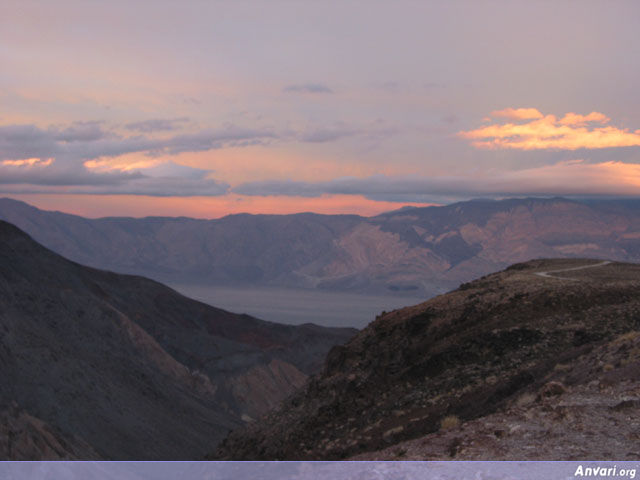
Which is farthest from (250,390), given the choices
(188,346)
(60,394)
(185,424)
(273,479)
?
(273,479)

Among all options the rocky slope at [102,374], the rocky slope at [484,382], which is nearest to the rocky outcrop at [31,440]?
the rocky slope at [102,374]

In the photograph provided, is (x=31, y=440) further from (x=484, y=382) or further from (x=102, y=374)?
(x=484, y=382)

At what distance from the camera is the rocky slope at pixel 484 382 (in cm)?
1134

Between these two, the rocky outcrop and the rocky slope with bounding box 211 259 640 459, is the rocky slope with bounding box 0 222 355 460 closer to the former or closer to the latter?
the rocky outcrop

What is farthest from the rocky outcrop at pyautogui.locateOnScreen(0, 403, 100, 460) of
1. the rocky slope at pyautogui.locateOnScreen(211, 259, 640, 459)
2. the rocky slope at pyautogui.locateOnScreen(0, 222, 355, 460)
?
the rocky slope at pyautogui.locateOnScreen(211, 259, 640, 459)

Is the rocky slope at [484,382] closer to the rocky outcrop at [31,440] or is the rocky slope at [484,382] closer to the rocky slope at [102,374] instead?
the rocky outcrop at [31,440]

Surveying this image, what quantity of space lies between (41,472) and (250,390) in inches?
2376

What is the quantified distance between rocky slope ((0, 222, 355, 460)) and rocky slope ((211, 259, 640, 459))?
14.0 metres

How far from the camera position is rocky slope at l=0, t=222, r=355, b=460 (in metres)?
38.5

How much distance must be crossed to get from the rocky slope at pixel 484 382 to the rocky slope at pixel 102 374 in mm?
14004

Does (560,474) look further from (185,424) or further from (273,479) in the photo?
(185,424)

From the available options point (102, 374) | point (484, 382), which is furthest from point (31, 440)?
point (484, 382)

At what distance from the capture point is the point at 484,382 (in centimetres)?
1934

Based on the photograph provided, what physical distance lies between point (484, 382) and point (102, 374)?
37.0 metres
